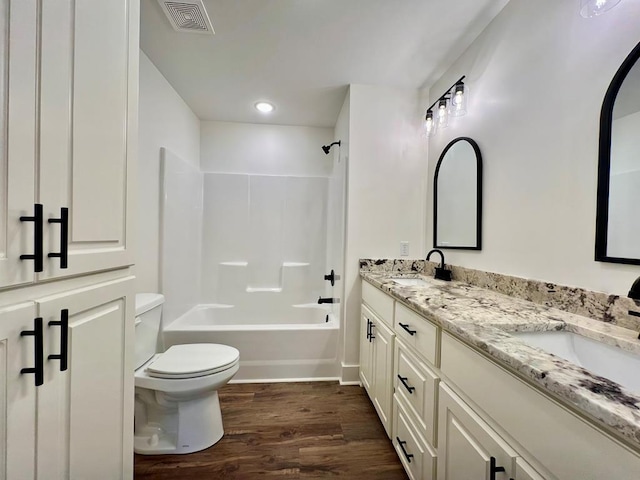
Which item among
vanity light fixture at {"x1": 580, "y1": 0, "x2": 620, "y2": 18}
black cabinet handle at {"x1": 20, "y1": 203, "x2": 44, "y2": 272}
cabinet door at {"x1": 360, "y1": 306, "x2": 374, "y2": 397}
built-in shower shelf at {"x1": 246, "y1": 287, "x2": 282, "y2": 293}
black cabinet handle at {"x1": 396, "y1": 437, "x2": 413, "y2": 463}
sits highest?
vanity light fixture at {"x1": 580, "y1": 0, "x2": 620, "y2": 18}

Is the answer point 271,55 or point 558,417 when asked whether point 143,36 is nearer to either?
point 271,55

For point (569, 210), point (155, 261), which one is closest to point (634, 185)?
point (569, 210)

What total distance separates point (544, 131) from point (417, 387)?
1.23 meters

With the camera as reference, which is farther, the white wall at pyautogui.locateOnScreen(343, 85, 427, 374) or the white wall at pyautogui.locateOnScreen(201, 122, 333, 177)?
the white wall at pyautogui.locateOnScreen(201, 122, 333, 177)

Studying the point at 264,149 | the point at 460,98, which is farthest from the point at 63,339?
the point at 264,149

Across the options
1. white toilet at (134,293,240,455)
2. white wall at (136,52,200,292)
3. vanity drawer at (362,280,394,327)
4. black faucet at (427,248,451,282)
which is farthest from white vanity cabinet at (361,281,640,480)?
white wall at (136,52,200,292)

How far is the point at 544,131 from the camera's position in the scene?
4.00 ft

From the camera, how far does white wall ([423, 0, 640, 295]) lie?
1001mm

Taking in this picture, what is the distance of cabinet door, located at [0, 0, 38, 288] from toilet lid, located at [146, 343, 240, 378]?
3.54 feet

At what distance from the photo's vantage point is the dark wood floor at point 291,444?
1.37 meters

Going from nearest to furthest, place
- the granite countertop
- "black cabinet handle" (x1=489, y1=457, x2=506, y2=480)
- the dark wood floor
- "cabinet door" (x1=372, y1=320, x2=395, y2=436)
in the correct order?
the granite countertop, "black cabinet handle" (x1=489, y1=457, x2=506, y2=480), the dark wood floor, "cabinet door" (x1=372, y1=320, x2=395, y2=436)

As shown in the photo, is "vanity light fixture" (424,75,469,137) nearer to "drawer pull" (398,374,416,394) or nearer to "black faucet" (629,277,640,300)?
"black faucet" (629,277,640,300)

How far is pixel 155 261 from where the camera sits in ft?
6.81

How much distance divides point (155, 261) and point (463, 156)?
226cm
